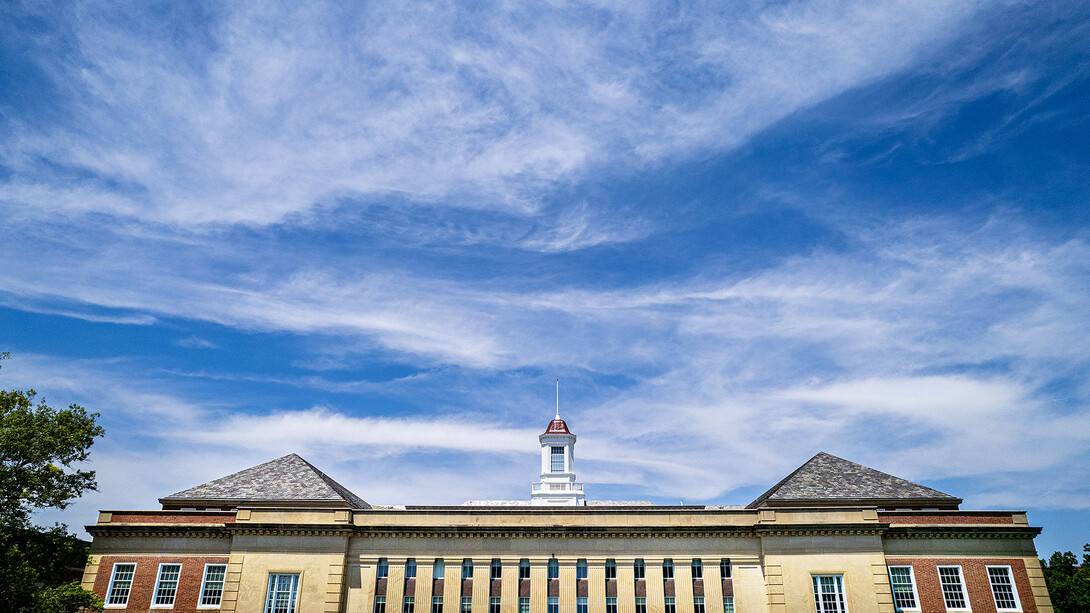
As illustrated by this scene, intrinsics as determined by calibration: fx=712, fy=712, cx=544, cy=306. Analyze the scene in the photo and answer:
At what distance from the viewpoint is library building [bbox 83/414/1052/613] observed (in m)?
42.4

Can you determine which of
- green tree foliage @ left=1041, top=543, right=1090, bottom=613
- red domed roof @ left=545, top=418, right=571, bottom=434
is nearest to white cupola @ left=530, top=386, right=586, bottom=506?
red domed roof @ left=545, top=418, right=571, bottom=434

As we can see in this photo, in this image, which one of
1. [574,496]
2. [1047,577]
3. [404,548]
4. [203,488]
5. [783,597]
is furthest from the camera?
[574,496]

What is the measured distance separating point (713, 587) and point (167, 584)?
1330 inches

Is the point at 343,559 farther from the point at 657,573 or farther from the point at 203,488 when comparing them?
the point at 657,573

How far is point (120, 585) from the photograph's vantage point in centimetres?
4441

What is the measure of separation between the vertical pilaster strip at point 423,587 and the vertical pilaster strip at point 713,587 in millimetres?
16846

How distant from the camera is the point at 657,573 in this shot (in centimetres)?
4397

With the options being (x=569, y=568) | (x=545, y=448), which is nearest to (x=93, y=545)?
(x=569, y=568)

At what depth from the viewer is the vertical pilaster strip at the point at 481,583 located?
43.5 metres

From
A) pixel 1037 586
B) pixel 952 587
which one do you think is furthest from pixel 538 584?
pixel 1037 586

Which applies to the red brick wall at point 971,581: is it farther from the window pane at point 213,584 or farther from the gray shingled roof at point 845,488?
the window pane at point 213,584

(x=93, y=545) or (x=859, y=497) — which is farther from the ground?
(x=859, y=497)

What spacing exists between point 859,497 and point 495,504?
3252cm

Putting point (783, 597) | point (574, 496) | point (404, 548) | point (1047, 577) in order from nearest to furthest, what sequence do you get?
Answer: 1. point (783, 597)
2. point (404, 548)
3. point (1047, 577)
4. point (574, 496)
